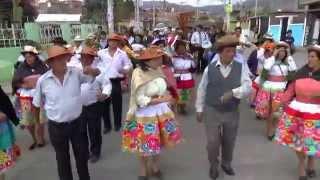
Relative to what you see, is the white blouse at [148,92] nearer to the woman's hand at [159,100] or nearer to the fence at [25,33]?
the woman's hand at [159,100]

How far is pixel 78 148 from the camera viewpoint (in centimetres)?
480

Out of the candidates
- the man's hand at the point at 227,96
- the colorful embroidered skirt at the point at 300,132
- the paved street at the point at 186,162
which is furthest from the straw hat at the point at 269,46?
the man's hand at the point at 227,96

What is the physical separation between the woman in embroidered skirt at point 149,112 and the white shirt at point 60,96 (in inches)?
28.1

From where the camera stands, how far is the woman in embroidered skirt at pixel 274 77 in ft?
22.8

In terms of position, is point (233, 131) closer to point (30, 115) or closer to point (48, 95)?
point (48, 95)

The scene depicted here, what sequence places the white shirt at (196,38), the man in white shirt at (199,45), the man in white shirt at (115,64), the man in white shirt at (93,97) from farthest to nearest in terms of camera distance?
the white shirt at (196,38), the man in white shirt at (199,45), the man in white shirt at (115,64), the man in white shirt at (93,97)

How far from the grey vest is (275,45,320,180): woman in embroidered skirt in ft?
2.17

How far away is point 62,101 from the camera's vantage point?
4500mm

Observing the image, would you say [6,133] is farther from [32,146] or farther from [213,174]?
[32,146]

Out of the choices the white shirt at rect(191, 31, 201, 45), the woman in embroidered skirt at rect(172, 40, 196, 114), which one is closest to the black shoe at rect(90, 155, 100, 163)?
the woman in embroidered skirt at rect(172, 40, 196, 114)

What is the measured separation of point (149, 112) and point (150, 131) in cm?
22

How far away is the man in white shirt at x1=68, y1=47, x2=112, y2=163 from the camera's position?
574 cm

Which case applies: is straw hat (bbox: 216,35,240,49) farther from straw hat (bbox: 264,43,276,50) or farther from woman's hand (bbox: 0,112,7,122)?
straw hat (bbox: 264,43,276,50)

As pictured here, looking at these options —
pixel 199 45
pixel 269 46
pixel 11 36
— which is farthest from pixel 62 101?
pixel 11 36
